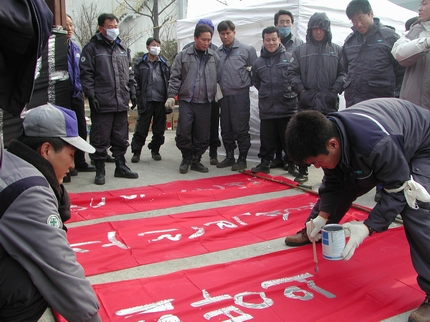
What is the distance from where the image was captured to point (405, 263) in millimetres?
2598

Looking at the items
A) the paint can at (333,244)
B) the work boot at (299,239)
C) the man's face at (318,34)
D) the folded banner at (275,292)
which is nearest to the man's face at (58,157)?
the folded banner at (275,292)

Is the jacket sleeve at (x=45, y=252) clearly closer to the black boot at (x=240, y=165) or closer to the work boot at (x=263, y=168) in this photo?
the work boot at (x=263, y=168)

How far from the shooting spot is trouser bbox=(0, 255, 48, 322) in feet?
4.65

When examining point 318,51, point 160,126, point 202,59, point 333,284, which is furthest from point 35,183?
point 160,126

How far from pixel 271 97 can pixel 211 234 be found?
2.36m

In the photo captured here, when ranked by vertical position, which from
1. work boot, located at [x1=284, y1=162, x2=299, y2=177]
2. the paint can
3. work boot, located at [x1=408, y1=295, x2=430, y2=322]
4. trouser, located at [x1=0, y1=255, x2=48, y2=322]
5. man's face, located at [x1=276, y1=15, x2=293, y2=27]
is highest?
man's face, located at [x1=276, y1=15, x2=293, y2=27]

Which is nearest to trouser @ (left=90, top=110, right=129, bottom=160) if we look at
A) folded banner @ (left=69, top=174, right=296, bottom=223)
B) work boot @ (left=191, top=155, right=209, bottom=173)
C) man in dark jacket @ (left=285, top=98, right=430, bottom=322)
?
folded banner @ (left=69, top=174, right=296, bottom=223)

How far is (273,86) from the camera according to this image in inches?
196

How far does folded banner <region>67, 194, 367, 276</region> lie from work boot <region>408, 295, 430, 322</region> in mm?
1245

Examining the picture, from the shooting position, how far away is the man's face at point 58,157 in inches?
69.9

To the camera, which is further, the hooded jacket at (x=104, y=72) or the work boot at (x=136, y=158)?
the work boot at (x=136, y=158)

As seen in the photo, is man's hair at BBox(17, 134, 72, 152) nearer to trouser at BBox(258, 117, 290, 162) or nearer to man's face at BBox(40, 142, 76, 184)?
man's face at BBox(40, 142, 76, 184)

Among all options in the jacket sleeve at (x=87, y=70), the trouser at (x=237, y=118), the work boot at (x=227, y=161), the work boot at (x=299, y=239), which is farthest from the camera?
the work boot at (x=227, y=161)

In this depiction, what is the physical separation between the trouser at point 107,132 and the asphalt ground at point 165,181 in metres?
0.38
